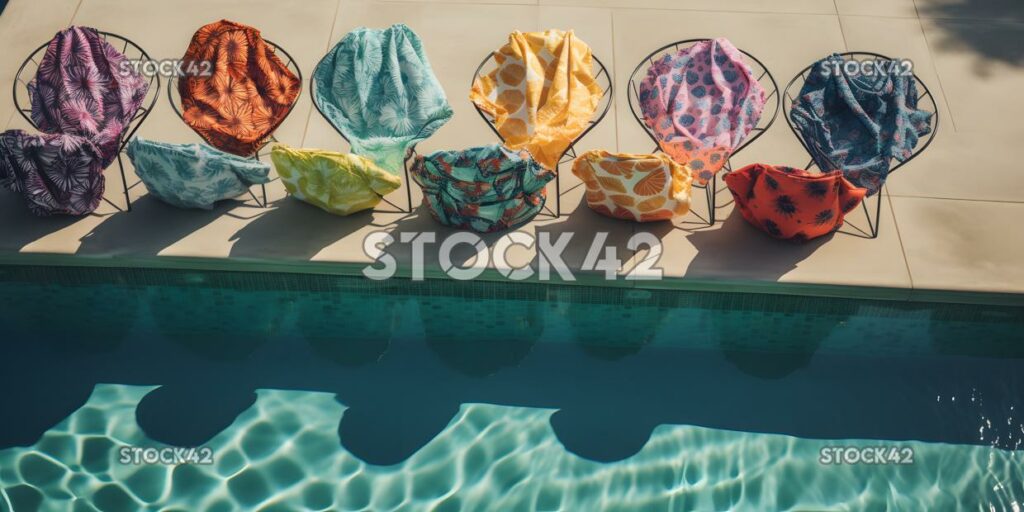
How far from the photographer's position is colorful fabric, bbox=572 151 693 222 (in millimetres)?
5035

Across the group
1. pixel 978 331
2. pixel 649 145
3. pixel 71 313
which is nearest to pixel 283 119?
pixel 71 313

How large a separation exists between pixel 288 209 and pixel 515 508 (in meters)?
1.97

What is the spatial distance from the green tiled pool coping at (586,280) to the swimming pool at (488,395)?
2.2 inches

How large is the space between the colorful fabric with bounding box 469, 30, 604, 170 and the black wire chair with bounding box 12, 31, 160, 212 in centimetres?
176

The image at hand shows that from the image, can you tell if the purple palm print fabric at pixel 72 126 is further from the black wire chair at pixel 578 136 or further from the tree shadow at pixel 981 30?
the tree shadow at pixel 981 30

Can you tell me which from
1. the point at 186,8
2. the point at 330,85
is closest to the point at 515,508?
the point at 330,85

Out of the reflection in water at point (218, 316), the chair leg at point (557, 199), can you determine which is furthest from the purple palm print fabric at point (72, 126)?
the chair leg at point (557, 199)

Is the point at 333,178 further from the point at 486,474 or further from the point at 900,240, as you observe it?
the point at 900,240

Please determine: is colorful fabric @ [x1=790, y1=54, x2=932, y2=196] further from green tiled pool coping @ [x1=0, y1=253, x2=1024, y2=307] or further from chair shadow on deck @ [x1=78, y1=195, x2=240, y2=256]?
chair shadow on deck @ [x1=78, y1=195, x2=240, y2=256]

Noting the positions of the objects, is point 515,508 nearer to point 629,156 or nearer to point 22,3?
point 629,156

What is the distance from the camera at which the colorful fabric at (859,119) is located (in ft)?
17.4

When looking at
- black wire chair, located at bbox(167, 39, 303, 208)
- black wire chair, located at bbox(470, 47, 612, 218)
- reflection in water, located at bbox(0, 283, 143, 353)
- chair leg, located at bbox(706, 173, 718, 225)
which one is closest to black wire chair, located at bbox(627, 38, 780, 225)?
chair leg, located at bbox(706, 173, 718, 225)

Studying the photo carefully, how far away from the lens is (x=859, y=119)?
5469 mm

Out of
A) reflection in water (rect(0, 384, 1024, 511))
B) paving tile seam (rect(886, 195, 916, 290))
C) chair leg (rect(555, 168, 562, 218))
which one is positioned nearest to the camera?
reflection in water (rect(0, 384, 1024, 511))
